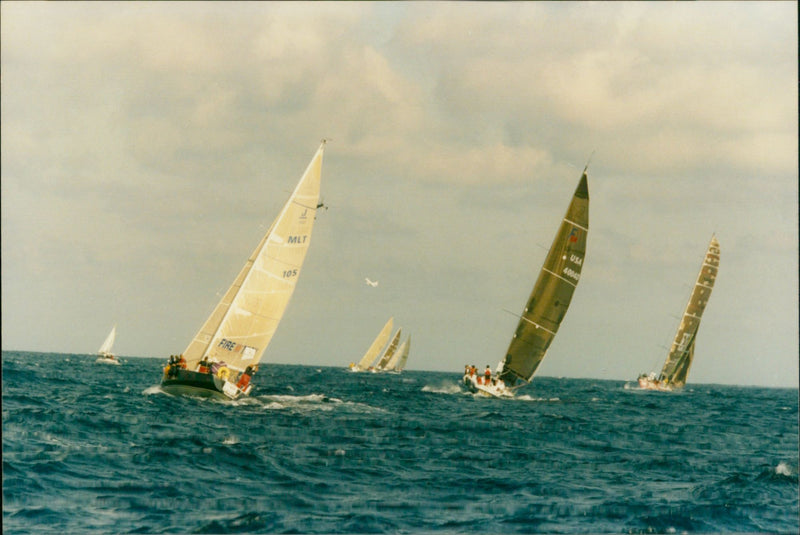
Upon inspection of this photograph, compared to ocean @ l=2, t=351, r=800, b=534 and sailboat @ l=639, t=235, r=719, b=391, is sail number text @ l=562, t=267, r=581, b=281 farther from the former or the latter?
sailboat @ l=639, t=235, r=719, b=391

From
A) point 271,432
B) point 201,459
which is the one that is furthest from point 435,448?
point 201,459

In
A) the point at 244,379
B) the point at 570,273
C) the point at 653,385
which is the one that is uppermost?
the point at 570,273

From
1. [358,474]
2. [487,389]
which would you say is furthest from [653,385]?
[358,474]

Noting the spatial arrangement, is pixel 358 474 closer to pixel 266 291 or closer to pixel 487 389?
pixel 266 291

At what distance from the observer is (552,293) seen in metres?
40.8

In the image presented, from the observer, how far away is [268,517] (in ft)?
38.7

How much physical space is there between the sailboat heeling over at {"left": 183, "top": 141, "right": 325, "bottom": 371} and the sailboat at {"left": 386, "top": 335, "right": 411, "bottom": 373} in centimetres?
7748

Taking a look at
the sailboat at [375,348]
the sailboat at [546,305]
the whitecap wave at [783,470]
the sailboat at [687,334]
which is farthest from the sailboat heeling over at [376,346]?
the whitecap wave at [783,470]

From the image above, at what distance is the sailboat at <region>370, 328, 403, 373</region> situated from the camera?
105688 mm

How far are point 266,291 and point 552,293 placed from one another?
684 inches

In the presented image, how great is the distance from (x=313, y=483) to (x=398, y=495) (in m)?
1.80

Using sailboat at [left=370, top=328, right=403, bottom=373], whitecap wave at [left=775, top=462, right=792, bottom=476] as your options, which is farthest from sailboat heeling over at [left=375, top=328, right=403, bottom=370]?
whitecap wave at [left=775, top=462, right=792, bottom=476]

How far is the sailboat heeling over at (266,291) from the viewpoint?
29.6m

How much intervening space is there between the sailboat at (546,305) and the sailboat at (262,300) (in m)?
15.3
